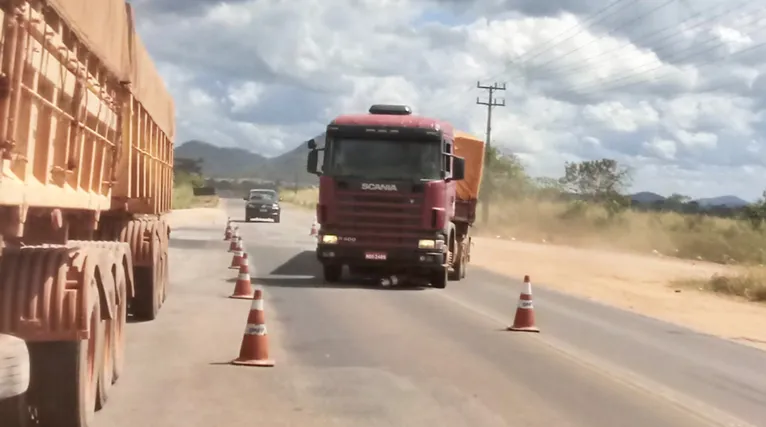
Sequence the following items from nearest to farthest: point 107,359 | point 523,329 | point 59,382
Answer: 1. point 59,382
2. point 107,359
3. point 523,329

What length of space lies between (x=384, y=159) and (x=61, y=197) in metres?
13.6

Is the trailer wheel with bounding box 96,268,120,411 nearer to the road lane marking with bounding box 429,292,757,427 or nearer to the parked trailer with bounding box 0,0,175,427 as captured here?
the parked trailer with bounding box 0,0,175,427

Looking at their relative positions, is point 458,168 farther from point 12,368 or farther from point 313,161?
point 12,368

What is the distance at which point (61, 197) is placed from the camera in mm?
6664

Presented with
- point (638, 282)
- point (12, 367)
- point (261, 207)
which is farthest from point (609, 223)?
point (12, 367)

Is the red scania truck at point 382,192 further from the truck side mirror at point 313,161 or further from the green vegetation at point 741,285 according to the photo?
the green vegetation at point 741,285

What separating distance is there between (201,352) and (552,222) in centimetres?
5421

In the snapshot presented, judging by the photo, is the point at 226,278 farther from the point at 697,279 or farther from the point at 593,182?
the point at 593,182

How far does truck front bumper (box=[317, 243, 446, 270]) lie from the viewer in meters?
20.1

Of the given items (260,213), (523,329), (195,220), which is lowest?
(523,329)

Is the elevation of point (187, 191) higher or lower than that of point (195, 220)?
higher

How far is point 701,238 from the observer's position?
4894cm

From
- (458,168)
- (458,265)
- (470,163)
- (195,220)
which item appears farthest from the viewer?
(195,220)

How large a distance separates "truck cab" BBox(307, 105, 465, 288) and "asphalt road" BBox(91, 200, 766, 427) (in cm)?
150
